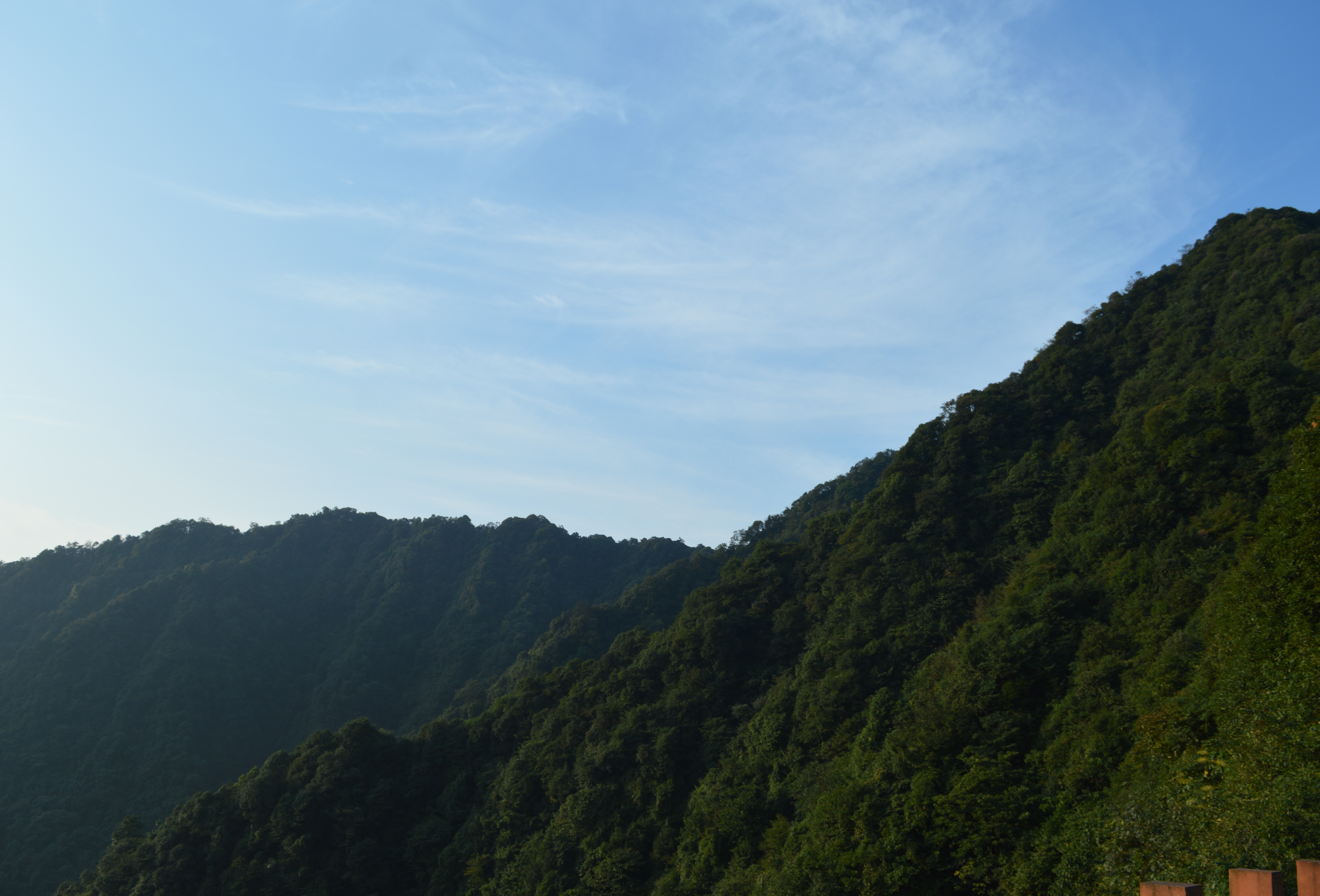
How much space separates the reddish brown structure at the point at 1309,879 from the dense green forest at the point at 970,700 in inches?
219

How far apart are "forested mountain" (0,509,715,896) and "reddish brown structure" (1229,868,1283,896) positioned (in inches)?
1772

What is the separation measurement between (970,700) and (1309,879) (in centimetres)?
1768

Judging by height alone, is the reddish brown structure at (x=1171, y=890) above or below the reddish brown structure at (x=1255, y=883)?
below

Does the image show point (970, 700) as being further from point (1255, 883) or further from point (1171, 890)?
point (1255, 883)

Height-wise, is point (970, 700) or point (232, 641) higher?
point (232, 641)

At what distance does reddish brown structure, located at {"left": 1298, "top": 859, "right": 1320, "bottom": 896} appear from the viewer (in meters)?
5.87

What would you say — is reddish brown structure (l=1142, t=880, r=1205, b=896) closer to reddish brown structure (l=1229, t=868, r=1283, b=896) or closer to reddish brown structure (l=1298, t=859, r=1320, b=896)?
reddish brown structure (l=1229, t=868, r=1283, b=896)

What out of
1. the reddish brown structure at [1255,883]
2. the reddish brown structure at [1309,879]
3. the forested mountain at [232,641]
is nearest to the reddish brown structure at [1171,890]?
the reddish brown structure at [1255,883]

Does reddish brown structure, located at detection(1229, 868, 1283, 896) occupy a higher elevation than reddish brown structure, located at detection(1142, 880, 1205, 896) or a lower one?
higher

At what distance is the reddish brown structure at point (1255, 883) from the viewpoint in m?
6.00

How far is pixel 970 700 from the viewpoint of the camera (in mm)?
22844

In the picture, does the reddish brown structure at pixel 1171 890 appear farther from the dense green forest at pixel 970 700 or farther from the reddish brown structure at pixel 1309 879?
the dense green forest at pixel 970 700

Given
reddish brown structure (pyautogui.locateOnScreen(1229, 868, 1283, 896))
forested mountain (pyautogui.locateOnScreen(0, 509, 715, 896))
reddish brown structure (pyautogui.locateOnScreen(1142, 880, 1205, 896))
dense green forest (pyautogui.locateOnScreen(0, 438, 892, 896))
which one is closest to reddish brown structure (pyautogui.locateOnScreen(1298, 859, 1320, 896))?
reddish brown structure (pyautogui.locateOnScreen(1229, 868, 1283, 896))

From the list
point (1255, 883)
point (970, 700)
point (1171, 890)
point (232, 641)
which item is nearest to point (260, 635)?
point (232, 641)
